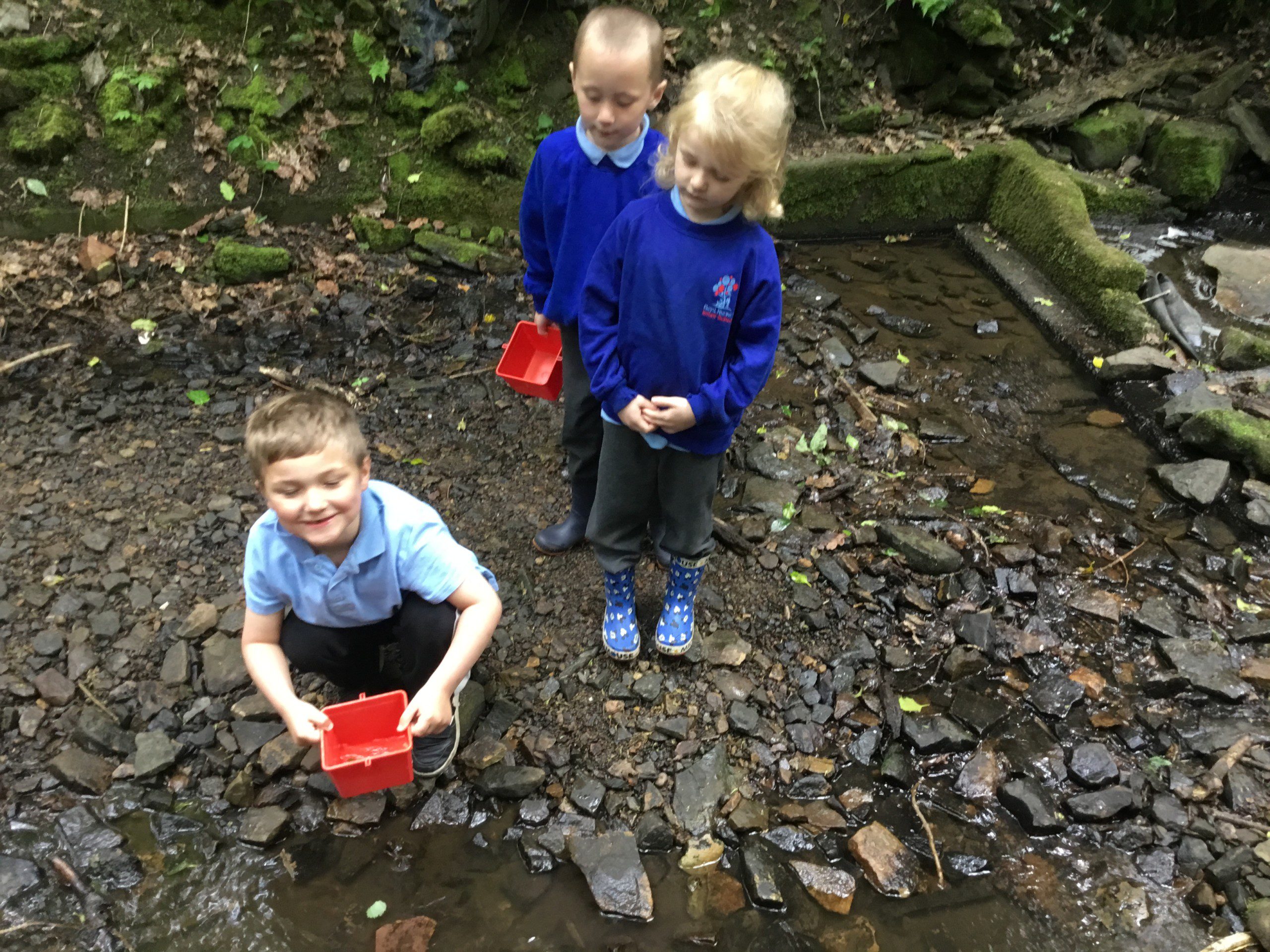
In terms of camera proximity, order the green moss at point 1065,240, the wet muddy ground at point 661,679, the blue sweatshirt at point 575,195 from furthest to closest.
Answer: the green moss at point 1065,240, the blue sweatshirt at point 575,195, the wet muddy ground at point 661,679

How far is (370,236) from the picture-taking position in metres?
5.04

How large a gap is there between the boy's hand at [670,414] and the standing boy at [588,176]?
19.3 inches

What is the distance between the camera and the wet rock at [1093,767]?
2.61 metres

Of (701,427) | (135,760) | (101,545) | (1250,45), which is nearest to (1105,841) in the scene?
(701,427)

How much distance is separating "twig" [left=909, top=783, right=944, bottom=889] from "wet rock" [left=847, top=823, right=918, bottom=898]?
63mm

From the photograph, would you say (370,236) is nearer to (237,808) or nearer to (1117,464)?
(237,808)

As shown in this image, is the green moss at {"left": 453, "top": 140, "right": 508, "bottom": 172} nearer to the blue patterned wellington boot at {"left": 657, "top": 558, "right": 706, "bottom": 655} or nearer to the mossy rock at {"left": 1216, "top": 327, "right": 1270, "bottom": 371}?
the blue patterned wellington boot at {"left": 657, "top": 558, "right": 706, "bottom": 655}

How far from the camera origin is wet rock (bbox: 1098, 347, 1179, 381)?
4477 millimetres

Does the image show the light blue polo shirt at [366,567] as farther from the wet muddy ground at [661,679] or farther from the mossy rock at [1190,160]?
the mossy rock at [1190,160]

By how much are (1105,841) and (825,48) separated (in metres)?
6.12

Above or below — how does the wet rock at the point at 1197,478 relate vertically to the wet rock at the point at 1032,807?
above

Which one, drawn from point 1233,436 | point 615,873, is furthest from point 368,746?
point 1233,436

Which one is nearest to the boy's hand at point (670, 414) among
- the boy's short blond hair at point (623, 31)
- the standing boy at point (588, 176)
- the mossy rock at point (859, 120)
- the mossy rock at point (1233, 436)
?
the standing boy at point (588, 176)

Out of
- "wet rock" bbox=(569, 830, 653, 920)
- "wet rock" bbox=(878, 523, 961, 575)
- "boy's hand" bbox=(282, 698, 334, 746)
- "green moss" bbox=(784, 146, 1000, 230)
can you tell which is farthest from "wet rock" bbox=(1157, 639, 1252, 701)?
"green moss" bbox=(784, 146, 1000, 230)
